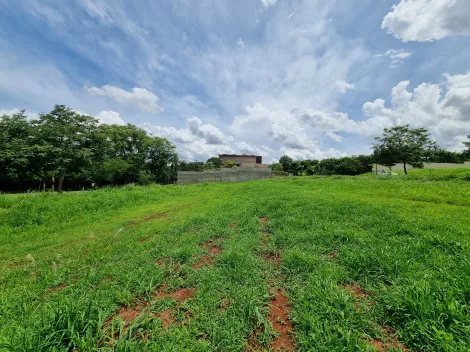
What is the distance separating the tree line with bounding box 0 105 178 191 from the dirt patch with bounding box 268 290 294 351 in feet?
109

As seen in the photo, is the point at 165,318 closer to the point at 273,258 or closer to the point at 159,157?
the point at 273,258

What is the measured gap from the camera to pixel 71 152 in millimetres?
26656

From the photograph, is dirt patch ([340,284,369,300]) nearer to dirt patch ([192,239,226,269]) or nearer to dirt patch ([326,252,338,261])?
dirt patch ([326,252,338,261])

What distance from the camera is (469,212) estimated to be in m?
5.13

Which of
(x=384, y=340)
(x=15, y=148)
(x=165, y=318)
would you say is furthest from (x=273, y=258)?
(x=15, y=148)

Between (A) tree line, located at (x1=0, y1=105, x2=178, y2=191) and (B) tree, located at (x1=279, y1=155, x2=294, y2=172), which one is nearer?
(A) tree line, located at (x1=0, y1=105, x2=178, y2=191)

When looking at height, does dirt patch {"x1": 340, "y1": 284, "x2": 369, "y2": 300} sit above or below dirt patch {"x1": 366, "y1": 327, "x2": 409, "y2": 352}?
above

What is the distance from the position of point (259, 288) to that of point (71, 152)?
3367 cm

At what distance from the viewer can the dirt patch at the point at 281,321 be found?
2.04 metres

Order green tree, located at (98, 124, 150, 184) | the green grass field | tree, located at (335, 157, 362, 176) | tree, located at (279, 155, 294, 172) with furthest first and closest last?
tree, located at (279, 155, 294, 172) < tree, located at (335, 157, 362, 176) < green tree, located at (98, 124, 150, 184) < the green grass field

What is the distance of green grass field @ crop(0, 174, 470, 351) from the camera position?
1.95m

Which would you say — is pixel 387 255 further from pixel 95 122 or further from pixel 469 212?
pixel 95 122

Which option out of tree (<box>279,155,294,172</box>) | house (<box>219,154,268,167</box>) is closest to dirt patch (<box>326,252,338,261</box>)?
tree (<box>279,155,294,172</box>)

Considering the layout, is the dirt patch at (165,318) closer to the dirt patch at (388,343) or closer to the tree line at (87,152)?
the dirt patch at (388,343)
